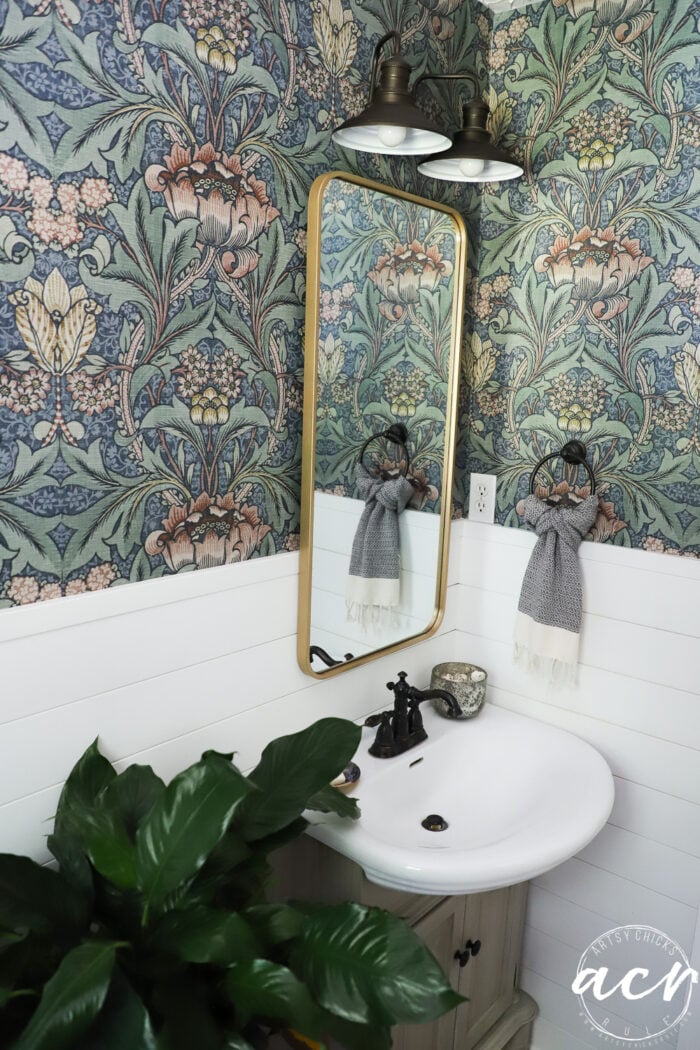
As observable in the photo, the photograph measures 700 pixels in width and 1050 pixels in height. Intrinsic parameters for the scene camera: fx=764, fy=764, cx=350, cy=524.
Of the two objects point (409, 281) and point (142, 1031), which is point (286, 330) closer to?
point (409, 281)

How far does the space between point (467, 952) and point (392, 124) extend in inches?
65.0

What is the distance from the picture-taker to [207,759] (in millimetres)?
981

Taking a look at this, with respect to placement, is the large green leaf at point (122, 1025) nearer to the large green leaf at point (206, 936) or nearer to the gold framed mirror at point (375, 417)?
the large green leaf at point (206, 936)

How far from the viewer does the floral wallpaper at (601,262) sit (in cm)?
154

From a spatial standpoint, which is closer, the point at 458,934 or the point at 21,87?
the point at 21,87

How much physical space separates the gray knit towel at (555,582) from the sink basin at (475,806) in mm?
214

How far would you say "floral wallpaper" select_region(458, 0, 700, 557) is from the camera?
5.05 feet

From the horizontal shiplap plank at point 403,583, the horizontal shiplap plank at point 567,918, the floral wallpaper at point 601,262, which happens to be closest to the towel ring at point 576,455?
the floral wallpaper at point 601,262

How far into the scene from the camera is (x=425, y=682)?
75.7 inches

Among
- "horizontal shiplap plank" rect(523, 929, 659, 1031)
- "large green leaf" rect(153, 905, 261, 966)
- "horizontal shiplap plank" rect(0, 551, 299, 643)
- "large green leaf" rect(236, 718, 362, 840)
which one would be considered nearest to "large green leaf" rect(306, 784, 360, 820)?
"large green leaf" rect(236, 718, 362, 840)

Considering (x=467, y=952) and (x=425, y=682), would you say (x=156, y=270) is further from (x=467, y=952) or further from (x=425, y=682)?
(x=467, y=952)

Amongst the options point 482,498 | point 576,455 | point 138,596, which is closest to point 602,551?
point 576,455

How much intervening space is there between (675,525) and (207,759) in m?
1.12

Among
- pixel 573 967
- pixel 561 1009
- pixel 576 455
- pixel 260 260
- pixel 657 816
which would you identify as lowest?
pixel 561 1009
